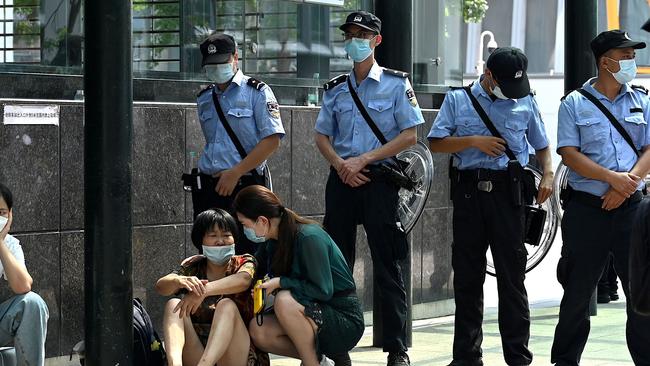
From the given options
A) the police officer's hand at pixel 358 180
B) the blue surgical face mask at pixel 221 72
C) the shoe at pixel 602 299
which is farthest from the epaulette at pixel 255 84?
the shoe at pixel 602 299

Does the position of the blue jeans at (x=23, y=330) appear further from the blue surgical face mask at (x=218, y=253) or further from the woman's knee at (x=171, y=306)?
the blue surgical face mask at (x=218, y=253)

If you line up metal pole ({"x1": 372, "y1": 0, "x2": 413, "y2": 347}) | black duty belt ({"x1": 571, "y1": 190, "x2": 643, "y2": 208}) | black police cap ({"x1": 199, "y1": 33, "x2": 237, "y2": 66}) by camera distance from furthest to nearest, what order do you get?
metal pole ({"x1": 372, "y1": 0, "x2": 413, "y2": 347}) < black police cap ({"x1": 199, "y1": 33, "x2": 237, "y2": 66}) < black duty belt ({"x1": 571, "y1": 190, "x2": 643, "y2": 208})

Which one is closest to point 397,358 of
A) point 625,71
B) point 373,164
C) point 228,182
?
point 373,164

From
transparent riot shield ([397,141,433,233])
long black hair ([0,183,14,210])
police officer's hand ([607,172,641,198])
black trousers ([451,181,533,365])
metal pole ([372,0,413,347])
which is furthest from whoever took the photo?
transparent riot shield ([397,141,433,233])

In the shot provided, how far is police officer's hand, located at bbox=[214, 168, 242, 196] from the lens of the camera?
7.52m

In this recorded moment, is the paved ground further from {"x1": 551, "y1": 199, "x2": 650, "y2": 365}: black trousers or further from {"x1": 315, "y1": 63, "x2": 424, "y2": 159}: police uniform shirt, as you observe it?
{"x1": 315, "y1": 63, "x2": 424, "y2": 159}: police uniform shirt

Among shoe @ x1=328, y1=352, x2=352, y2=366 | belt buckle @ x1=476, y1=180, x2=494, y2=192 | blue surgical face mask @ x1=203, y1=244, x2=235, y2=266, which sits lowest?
shoe @ x1=328, y1=352, x2=352, y2=366

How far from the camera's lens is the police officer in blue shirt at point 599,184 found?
7.03 m

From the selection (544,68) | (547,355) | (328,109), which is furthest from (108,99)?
(544,68)

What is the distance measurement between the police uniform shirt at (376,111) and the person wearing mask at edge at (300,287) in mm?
962

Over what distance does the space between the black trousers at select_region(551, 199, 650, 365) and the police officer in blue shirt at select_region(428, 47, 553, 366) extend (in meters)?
0.32

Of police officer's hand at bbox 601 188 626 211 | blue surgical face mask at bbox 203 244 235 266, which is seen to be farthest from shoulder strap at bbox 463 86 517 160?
blue surgical face mask at bbox 203 244 235 266

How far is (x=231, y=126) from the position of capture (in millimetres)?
7707

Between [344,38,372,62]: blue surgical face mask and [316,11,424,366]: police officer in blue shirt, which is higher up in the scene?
[344,38,372,62]: blue surgical face mask
